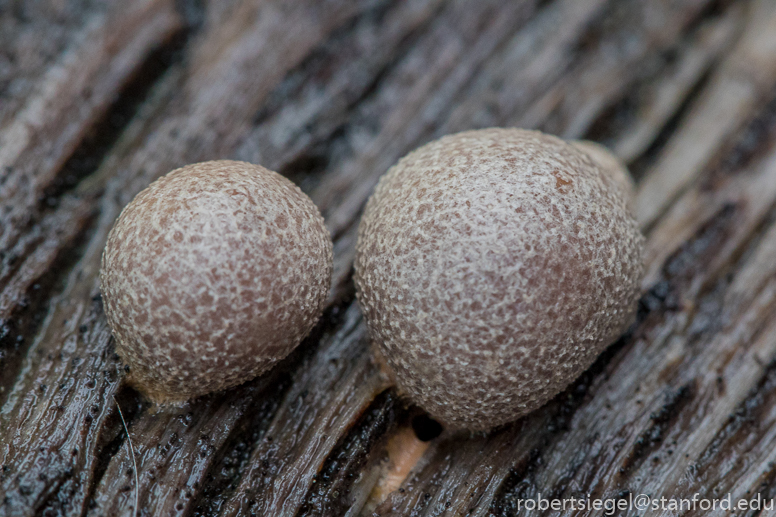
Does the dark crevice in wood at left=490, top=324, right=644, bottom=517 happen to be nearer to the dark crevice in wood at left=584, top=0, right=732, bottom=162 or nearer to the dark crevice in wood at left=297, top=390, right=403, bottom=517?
the dark crevice in wood at left=297, top=390, right=403, bottom=517

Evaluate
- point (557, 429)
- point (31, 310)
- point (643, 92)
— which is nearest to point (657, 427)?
point (557, 429)

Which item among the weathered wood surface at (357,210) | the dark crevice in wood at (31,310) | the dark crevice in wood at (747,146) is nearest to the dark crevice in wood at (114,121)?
the weathered wood surface at (357,210)

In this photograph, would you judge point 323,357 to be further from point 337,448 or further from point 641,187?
point 641,187

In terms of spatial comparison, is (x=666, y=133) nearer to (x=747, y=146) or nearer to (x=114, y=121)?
(x=747, y=146)

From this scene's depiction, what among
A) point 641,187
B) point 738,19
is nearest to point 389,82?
point 641,187

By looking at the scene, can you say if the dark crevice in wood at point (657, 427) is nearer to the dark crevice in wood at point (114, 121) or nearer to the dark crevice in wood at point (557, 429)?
the dark crevice in wood at point (557, 429)

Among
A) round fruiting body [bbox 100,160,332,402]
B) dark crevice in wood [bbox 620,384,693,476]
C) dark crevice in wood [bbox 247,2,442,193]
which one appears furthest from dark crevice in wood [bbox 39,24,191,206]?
dark crevice in wood [bbox 620,384,693,476]
